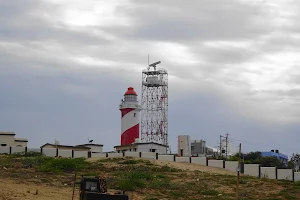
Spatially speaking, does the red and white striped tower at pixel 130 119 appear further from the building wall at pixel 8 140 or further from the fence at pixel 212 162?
the building wall at pixel 8 140

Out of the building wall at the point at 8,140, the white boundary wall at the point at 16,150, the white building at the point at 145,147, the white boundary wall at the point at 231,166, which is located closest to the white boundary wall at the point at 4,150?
the white boundary wall at the point at 16,150

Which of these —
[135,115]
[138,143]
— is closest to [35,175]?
[138,143]

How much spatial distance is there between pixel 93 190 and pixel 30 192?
762 cm

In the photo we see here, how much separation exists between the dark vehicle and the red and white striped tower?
51636 mm

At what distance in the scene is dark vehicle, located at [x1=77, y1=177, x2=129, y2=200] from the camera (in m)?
20.3

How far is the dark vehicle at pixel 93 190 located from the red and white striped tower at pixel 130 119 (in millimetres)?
51636

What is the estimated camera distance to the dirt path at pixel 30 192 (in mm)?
26212

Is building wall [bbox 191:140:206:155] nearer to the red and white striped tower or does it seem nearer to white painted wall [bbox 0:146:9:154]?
the red and white striped tower

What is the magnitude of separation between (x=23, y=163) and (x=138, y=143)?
25084 millimetres

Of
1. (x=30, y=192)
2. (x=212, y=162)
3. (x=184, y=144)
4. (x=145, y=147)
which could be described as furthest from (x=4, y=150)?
(x=30, y=192)

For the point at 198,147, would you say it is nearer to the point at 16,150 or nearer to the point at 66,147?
the point at 66,147

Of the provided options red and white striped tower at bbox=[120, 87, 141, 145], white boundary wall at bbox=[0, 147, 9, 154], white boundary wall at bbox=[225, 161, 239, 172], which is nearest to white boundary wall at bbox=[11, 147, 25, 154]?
white boundary wall at bbox=[0, 147, 9, 154]

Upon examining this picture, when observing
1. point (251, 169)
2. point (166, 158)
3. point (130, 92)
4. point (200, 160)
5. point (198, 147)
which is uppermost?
point (130, 92)

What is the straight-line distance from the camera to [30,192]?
2839 cm
